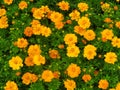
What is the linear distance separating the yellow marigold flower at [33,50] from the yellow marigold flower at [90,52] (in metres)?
0.59

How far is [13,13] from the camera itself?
Answer: 19.9 feet

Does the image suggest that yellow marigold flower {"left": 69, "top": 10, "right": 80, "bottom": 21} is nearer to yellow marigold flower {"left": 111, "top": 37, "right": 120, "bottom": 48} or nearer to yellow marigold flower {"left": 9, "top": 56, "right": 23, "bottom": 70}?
yellow marigold flower {"left": 111, "top": 37, "right": 120, "bottom": 48}

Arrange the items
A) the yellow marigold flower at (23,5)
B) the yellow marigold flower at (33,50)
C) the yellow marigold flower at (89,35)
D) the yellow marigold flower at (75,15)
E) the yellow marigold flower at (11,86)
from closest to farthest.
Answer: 1. the yellow marigold flower at (11,86)
2. the yellow marigold flower at (33,50)
3. the yellow marigold flower at (89,35)
4. the yellow marigold flower at (75,15)
5. the yellow marigold flower at (23,5)

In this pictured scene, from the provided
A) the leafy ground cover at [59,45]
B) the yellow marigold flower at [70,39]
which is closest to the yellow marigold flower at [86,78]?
the leafy ground cover at [59,45]

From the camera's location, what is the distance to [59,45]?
5621mm

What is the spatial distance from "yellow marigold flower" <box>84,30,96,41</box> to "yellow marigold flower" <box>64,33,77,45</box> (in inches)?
6.0

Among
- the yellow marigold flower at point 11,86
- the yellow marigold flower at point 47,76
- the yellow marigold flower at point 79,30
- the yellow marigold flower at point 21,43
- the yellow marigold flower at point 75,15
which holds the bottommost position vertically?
the yellow marigold flower at point 11,86

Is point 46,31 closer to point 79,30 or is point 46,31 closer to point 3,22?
point 79,30

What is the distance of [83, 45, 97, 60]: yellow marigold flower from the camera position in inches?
214

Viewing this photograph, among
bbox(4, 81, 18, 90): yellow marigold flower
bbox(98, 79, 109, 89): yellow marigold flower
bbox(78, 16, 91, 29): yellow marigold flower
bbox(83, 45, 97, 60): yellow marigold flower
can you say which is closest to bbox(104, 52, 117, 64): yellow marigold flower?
bbox(83, 45, 97, 60): yellow marigold flower

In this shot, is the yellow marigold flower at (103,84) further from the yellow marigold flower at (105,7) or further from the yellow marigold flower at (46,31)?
the yellow marigold flower at (105,7)

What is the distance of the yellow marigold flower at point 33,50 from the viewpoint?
5398 mm

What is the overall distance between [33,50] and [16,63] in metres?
0.28

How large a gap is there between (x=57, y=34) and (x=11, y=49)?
64 cm
